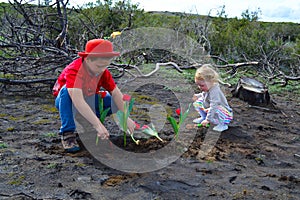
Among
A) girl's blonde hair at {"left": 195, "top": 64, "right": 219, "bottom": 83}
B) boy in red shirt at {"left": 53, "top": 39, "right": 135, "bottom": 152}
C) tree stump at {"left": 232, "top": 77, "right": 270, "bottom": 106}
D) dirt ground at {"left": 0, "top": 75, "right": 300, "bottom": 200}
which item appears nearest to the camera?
dirt ground at {"left": 0, "top": 75, "right": 300, "bottom": 200}

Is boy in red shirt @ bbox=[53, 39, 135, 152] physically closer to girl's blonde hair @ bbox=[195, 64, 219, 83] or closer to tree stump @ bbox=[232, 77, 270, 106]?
girl's blonde hair @ bbox=[195, 64, 219, 83]

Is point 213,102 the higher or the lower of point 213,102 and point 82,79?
the lower

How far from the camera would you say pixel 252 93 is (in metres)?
5.04

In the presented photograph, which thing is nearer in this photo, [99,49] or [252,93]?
[99,49]

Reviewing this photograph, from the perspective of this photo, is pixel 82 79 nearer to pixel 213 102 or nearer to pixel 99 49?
pixel 99 49

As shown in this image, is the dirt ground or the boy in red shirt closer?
the dirt ground

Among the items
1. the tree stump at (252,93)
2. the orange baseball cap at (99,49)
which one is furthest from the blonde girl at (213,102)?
the tree stump at (252,93)

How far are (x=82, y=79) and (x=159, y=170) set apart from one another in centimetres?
97

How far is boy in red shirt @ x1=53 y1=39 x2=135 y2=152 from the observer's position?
2699 millimetres

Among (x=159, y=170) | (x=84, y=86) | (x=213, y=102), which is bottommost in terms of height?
(x=159, y=170)

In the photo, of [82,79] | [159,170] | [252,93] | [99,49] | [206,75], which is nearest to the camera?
[159,170]

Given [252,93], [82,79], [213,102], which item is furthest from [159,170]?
[252,93]

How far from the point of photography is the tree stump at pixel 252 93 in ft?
16.4

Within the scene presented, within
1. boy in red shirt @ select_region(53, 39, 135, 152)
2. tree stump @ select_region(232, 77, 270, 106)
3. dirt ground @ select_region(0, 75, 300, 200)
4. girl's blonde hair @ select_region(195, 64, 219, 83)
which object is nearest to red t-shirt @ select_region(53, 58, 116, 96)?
boy in red shirt @ select_region(53, 39, 135, 152)
